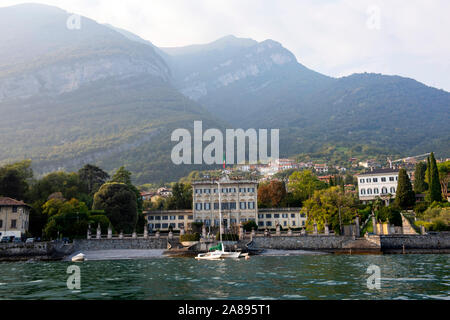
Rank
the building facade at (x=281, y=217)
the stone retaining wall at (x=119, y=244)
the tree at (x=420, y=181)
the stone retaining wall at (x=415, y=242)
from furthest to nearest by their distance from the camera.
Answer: the building facade at (x=281, y=217)
the tree at (x=420, y=181)
the stone retaining wall at (x=119, y=244)
the stone retaining wall at (x=415, y=242)

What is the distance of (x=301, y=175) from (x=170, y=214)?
27.9m

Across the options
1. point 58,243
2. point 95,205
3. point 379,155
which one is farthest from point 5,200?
point 379,155

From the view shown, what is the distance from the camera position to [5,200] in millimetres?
49781

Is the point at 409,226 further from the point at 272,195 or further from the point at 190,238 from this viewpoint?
the point at 272,195

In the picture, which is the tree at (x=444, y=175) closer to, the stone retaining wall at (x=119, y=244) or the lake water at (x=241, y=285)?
the lake water at (x=241, y=285)

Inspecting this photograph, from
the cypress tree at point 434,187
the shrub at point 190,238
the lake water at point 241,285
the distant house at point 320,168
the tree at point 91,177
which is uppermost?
the distant house at point 320,168

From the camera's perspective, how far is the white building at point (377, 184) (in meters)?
82.8

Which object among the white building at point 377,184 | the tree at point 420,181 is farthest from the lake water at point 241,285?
the white building at point 377,184

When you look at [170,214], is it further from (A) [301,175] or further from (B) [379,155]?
(B) [379,155]

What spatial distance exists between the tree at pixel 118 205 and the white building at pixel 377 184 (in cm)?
5019

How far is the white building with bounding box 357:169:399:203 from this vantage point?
272ft

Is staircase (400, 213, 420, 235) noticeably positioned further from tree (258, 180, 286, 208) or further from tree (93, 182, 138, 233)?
tree (93, 182, 138, 233)

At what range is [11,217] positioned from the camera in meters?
49.4

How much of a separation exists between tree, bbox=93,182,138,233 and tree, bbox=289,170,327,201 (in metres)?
34.0
